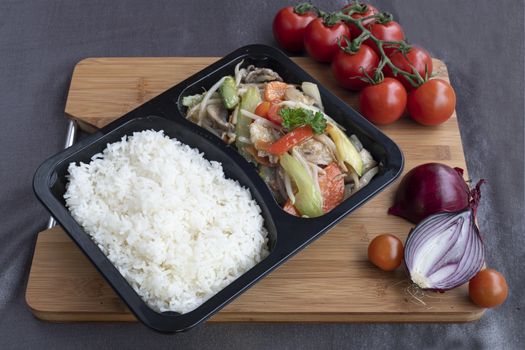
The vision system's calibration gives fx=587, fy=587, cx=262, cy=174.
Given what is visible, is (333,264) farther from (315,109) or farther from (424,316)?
(315,109)

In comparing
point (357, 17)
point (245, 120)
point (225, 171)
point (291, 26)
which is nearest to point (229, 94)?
point (245, 120)

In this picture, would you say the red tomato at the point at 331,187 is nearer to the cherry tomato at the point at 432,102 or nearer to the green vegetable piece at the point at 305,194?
the green vegetable piece at the point at 305,194

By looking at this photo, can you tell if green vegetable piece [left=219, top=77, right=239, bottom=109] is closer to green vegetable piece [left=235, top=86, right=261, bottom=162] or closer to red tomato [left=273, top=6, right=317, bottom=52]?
green vegetable piece [left=235, top=86, right=261, bottom=162]

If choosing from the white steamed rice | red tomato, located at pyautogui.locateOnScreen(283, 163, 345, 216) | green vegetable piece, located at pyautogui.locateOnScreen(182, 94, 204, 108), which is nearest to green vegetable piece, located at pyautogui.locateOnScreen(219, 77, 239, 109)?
green vegetable piece, located at pyautogui.locateOnScreen(182, 94, 204, 108)

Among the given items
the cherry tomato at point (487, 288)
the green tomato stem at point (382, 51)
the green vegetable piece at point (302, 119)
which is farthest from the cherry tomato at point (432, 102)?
the cherry tomato at point (487, 288)

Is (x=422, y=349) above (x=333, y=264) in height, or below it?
below

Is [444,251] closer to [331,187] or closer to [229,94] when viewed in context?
[331,187]

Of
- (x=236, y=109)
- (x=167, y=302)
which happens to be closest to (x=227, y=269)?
(x=167, y=302)

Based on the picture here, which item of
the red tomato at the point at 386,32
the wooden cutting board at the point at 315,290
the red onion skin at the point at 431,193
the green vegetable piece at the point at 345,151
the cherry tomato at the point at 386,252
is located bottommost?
the wooden cutting board at the point at 315,290
